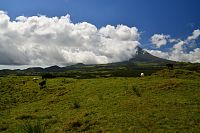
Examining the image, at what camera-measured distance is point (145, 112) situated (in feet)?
92.4

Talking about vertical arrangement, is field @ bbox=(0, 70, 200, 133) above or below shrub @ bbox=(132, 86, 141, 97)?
below

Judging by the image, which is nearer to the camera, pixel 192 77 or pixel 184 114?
pixel 184 114

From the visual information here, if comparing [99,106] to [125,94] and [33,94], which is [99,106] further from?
[33,94]

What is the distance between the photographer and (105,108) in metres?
32.2

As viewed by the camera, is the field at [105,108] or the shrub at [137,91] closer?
the field at [105,108]

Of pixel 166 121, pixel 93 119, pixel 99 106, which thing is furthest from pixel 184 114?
pixel 99 106

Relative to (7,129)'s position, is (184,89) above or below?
above

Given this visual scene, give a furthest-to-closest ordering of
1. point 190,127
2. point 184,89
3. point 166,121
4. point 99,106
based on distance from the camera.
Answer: point 184,89 < point 99,106 < point 166,121 < point 190,127

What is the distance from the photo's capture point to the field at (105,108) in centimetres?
2520

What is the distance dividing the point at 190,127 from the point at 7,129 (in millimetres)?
16260

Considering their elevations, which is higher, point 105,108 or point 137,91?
point 137,91

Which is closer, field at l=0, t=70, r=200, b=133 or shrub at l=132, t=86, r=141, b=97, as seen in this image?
field at l=0, t=70, r=200, b=133

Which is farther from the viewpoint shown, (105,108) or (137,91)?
(137,91)

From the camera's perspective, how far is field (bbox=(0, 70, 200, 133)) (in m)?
25.2
